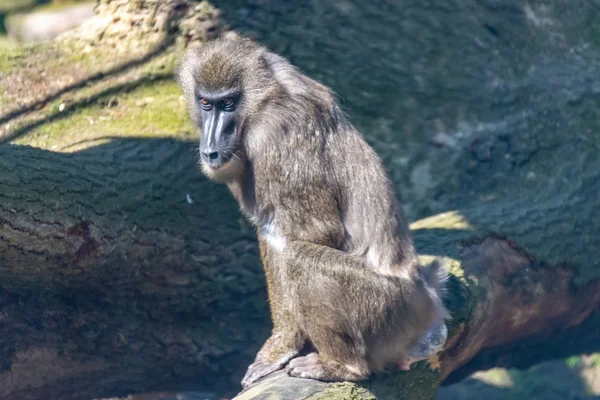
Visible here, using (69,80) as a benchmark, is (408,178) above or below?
below

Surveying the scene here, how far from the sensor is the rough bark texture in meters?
5.48

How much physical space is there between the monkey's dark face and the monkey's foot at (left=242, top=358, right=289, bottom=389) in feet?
4.34

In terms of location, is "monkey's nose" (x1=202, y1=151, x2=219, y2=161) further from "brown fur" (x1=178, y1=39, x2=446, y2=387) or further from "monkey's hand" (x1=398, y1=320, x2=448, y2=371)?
"monkey's hand" (x1=398, y1=320, x2=448, y2=371)

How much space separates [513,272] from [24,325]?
12.2 feet

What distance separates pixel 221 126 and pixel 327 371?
168cm

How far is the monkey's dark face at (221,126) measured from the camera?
4961mm

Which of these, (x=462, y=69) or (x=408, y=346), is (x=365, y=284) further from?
(x=462, y=69)

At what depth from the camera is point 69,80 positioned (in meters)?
7.13

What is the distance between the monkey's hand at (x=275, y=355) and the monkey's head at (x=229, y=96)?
1150 millimetres

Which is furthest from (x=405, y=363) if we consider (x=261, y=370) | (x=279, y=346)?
(x=261, y=370)

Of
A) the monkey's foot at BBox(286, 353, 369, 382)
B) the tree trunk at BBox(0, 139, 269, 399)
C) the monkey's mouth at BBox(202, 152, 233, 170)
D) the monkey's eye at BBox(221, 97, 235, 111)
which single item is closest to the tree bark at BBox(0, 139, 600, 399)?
the tree trunk at BBox(0, 139, 269, 399)

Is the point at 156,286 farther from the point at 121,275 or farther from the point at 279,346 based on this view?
the point at 279,346

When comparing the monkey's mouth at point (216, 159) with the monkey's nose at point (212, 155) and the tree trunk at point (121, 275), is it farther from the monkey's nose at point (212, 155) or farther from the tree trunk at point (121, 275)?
the tree trunk at point (121, 275)

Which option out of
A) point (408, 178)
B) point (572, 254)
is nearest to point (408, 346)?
point (572, 254)
